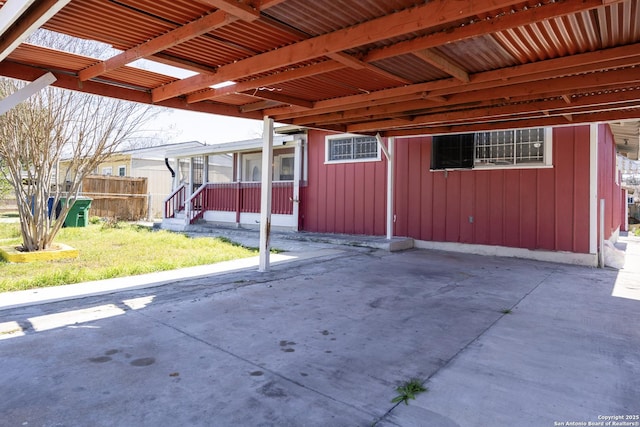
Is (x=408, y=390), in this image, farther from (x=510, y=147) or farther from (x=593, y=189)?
(x=510, y=147)

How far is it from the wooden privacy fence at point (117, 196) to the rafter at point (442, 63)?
15.1 metres

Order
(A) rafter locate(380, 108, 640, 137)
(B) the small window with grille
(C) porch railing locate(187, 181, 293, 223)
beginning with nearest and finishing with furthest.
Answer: (A) rafter locate(380, 108, 640, 137) → (B) the small window with grille → (C) porch railing locate(187, 181, 293, 223)

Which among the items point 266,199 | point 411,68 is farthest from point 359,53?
point 266,199

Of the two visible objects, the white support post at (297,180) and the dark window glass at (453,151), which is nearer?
the dark window glass at (453,151)

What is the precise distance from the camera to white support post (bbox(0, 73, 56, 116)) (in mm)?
3952

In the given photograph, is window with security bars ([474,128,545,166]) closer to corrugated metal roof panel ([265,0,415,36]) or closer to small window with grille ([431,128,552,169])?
small window with grille ([431,128,552,169])

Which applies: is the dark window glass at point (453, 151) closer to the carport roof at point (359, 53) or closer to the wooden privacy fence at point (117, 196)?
the carport roof at point (359, 53)

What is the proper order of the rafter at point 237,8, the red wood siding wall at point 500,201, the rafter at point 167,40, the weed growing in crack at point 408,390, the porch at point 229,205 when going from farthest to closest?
the porch at point 229,205 < the red wood siding wall at point 500,201 < the rafter at point 167,40 < the rafter at point 237,8 < the weed growing in crack at point 408,390

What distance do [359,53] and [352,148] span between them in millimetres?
6565

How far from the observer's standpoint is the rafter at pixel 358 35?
2.71 metres

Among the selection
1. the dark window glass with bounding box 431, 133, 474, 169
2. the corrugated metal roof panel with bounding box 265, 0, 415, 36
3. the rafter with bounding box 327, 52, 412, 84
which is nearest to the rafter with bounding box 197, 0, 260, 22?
the corrugated metal roof panel with bounding box 265, 0, 415, 36

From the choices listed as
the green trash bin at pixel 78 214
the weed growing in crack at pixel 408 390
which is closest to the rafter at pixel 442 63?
the weed growing in crack at pixel 408 390

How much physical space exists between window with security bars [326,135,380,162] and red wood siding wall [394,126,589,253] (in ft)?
2.29

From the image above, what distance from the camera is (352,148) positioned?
1041 cm
